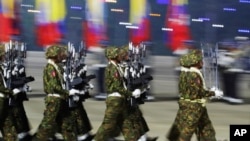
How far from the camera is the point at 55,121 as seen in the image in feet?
37.0

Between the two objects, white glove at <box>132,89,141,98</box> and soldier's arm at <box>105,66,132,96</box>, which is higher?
soldier's arm at <box>105,66,132,96</box>

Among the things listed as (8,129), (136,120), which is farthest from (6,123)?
(136,120)

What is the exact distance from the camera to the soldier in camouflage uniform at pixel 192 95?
10750mm

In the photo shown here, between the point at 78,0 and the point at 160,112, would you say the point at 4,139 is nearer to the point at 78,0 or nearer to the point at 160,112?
the point at 160,112

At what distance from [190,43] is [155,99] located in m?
2.90

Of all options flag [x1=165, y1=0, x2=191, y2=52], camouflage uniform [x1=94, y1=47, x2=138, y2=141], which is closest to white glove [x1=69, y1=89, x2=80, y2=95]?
camouflage uniform [x1=94, y1=47, x2=138, y2=141]

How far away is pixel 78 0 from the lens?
67.8 ft

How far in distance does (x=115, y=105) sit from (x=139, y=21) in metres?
8.12

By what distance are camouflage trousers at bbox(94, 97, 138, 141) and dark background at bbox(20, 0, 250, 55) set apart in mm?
8684

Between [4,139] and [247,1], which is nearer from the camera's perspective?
[4,139]

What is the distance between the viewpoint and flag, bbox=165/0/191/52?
19562 millimetres

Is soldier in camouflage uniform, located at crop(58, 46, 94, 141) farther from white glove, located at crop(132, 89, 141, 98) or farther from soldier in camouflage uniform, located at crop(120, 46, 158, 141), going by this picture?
white glove, located at crop(132, 89, 141, 98)

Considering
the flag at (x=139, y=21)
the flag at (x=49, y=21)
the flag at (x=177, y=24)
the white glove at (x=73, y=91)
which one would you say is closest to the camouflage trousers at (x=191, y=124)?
the white glove at (x=73, y=91)

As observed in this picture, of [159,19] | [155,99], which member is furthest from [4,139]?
[159,19]
